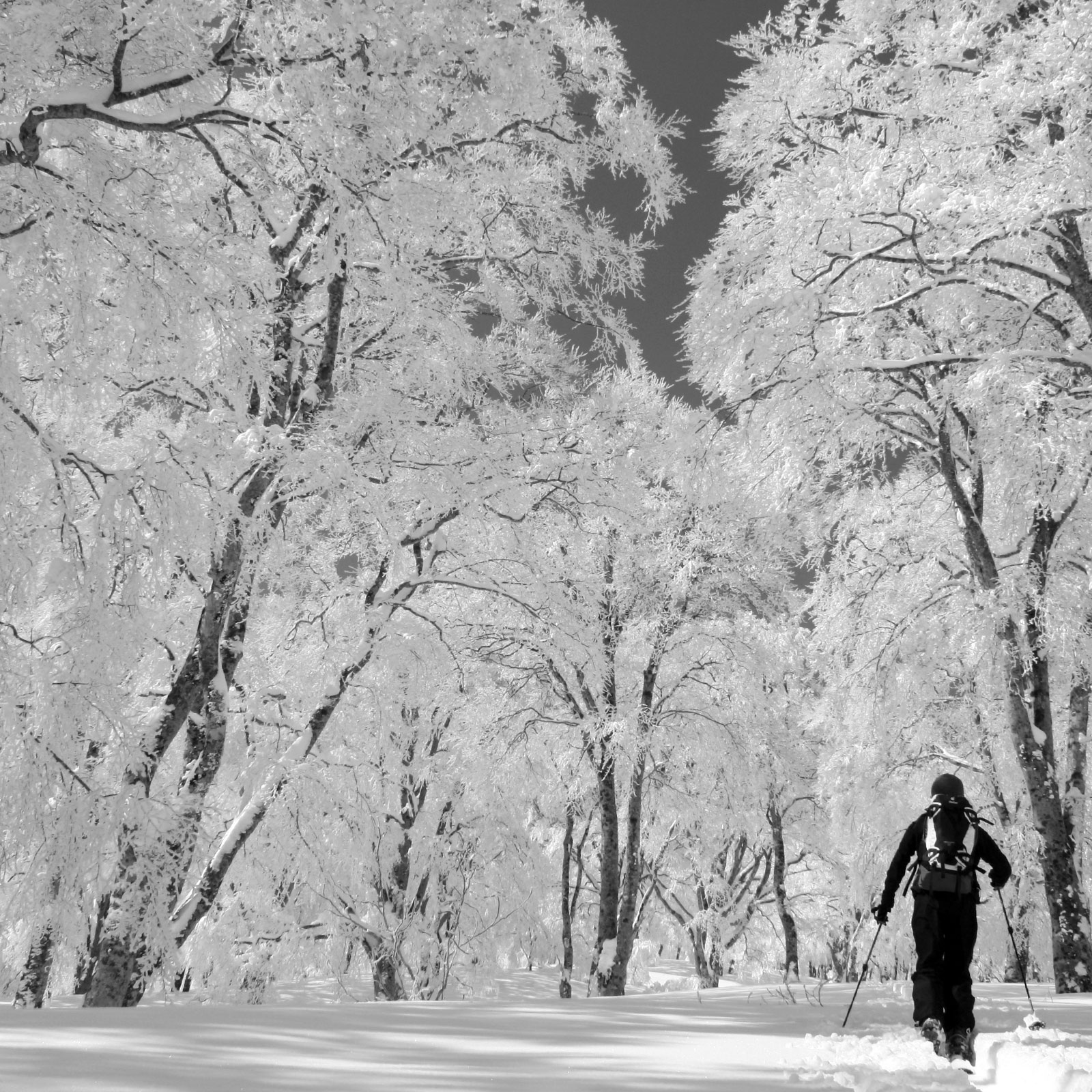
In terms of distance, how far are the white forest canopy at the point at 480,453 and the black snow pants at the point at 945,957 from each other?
371 cm

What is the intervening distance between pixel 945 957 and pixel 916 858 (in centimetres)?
52

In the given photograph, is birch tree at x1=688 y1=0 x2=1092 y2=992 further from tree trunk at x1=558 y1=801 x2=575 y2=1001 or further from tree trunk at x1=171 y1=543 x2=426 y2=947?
tree trunk at x1=558 y1=801 x2=575 y2=1001

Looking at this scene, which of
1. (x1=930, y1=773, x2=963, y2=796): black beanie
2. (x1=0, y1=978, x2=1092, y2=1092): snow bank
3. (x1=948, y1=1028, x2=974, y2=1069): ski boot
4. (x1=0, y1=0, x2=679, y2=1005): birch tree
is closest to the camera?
(x1=0, y1=978, x2=1092, y2=1092): snow bank

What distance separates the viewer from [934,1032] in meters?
4.76

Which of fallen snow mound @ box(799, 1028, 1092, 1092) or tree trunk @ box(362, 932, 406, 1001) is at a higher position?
fallen snow mound @ box(799, 1028, 1092, 1092)

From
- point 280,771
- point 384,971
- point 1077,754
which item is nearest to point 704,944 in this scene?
point 384,971

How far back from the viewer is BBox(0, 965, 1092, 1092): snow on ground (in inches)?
116

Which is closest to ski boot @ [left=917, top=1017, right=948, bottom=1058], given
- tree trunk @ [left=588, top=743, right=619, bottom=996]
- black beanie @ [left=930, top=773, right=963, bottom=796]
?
black beanie @ [left=930, top=773, right=963, bottom=796]

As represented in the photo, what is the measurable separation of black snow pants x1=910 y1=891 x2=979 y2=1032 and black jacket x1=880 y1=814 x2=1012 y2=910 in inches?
5.9

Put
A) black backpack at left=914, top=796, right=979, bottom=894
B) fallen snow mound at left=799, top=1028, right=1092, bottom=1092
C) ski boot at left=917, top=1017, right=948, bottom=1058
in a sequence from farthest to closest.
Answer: black backpack at left=914, top=796, right=979, bottom=894
ski boot at left=917, top=1017, right=948, bottom=1058
fallen snow mound at left=799, top=1028, right=1092, bottom=1092

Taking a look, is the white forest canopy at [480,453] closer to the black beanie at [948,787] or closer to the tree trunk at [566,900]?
the black beanie at [948,787]

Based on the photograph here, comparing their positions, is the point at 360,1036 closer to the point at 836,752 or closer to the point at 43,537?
the point at 43,537

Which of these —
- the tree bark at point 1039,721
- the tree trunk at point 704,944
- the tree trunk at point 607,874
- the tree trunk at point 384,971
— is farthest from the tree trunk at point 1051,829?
the tree trunk at point 704,944

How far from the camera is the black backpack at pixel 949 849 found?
16.6 ft
